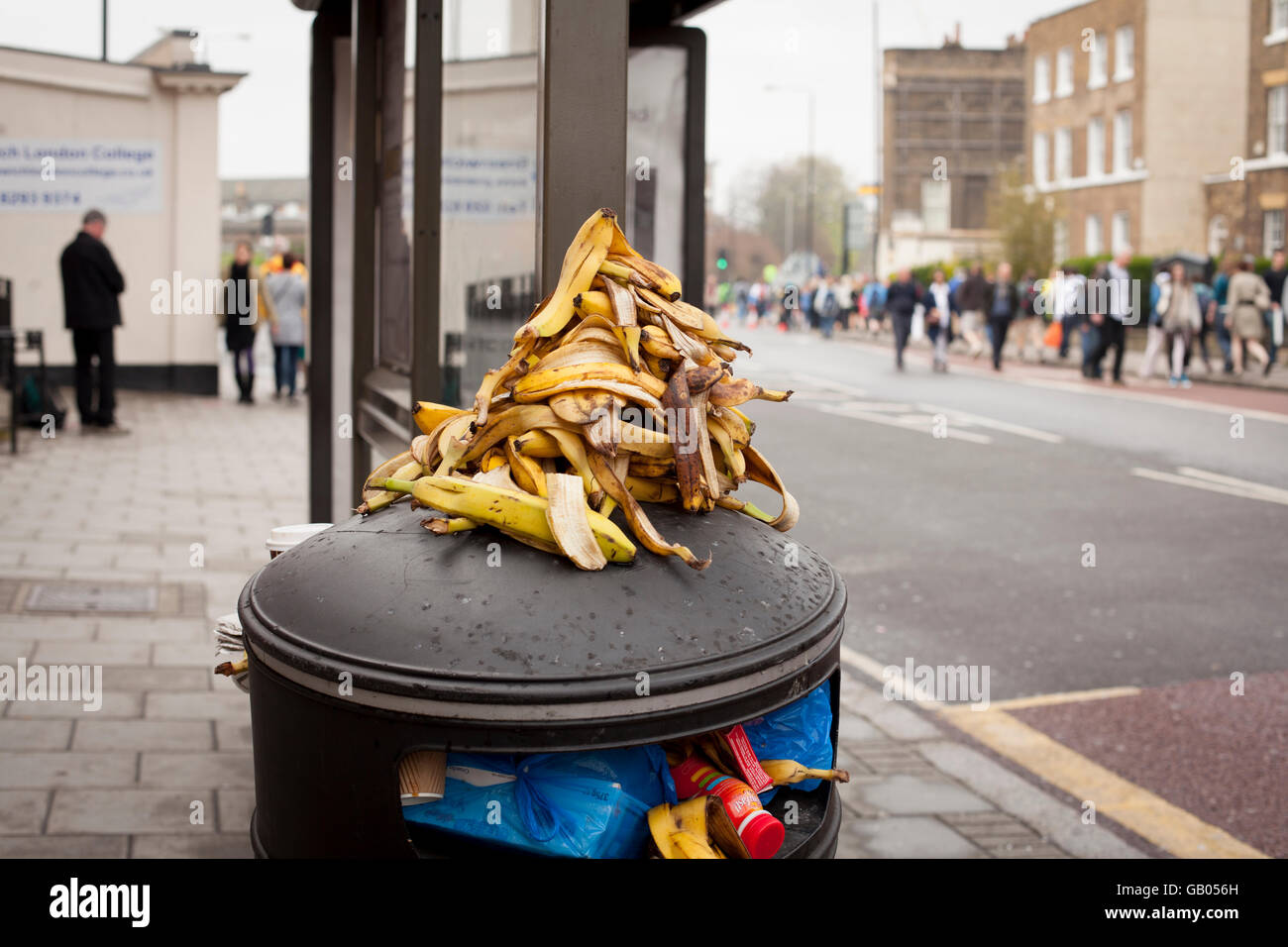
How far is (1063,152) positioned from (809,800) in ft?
174

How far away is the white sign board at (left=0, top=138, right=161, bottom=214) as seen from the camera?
17.0 meters

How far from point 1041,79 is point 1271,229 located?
16300 millimetres

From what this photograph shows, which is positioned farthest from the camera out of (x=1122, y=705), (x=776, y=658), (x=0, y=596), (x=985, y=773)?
(x=0, y=596)

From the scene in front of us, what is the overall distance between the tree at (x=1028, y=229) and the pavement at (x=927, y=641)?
33.4 meters

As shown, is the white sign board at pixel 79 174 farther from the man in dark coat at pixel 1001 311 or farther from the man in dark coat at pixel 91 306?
the man in dark coat at pixel 1001 311

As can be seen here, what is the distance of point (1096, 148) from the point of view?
49.4m

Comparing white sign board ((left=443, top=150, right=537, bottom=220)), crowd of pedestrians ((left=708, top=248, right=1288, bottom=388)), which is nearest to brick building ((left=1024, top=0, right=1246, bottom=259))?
crowd of pedestrians ((left=708, top=248, right=1288, bottom=388))

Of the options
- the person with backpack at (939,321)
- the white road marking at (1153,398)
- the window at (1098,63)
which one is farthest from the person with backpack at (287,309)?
the window at (1098,63)

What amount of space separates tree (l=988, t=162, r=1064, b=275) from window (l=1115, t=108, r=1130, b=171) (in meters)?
2.99

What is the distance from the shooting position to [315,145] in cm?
642

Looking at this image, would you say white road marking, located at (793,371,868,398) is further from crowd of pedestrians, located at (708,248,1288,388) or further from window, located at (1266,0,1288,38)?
window, located at (1266,0,1288,38)

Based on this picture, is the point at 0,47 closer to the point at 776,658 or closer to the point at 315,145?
the point at 315,145

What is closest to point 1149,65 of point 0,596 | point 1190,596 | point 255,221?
point 255,221

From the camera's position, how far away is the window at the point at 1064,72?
165 ft
